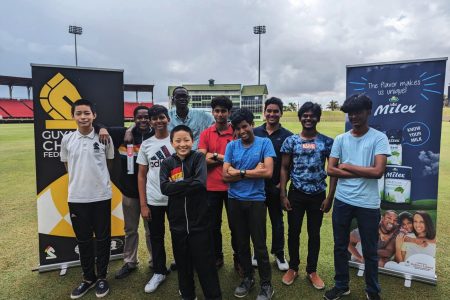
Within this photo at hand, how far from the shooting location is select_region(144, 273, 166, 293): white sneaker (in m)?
3.09

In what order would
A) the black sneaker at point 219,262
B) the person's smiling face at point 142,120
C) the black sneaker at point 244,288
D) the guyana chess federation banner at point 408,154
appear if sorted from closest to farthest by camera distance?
the black sneaker at point 244,288 < the guyana chess federation banner at point 408,154 < the person's smiling face at point 142,120 < the black sneaker at point 219,262

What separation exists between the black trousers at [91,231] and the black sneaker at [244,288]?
1446 millimetres

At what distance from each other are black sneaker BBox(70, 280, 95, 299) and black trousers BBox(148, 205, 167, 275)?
2.30ft

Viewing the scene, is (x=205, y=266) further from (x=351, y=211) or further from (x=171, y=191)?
(x=351, y=211)

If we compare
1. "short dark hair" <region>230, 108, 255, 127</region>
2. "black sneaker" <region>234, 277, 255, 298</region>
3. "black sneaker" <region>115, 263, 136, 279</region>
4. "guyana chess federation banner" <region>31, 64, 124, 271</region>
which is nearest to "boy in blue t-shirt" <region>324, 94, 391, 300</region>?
"black sneaker" <region>234, 277, 255, 298</region>

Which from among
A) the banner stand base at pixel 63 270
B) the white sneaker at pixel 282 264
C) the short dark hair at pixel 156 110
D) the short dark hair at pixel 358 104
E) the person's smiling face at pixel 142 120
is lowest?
the banner stand base at pixel 63 270

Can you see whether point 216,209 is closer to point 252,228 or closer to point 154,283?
point 252,228

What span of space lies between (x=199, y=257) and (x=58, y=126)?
2248mm

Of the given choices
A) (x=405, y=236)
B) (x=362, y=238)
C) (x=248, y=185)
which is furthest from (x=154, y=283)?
(x=405, y=236)

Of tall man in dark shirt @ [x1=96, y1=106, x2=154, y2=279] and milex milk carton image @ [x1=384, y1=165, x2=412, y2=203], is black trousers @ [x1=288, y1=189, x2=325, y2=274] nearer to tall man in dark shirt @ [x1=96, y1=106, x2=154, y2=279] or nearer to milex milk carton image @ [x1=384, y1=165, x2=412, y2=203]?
milex milk carton image @ [x1=384, y1=165, x2=412, y2=203]

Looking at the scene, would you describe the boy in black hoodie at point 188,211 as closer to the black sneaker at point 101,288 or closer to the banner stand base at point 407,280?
the black sneaker at point 101,288

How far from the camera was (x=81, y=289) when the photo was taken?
3.07m

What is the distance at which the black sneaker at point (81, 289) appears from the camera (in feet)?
9.93

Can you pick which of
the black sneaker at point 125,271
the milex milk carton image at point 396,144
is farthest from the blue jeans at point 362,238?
the black sneaker at point 125,271
